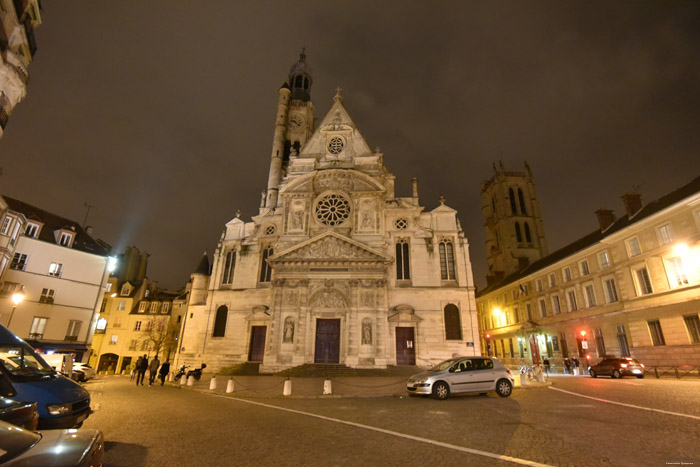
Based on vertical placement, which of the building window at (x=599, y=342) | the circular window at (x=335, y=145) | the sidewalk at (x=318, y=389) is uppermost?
the circular window at (x=335, y=145)

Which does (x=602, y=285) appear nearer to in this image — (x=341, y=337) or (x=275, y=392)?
(x=341, y=337)

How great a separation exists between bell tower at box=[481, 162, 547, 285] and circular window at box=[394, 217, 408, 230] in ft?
103

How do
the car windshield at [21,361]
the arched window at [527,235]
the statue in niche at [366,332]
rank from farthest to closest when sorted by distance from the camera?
the arched window at [527,235] → the statue in niche at [366,332] → the car windshield at [21,361]

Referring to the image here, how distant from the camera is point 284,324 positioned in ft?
76.7

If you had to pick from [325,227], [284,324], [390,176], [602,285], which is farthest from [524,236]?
[284,324]

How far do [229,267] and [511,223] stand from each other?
44528mm

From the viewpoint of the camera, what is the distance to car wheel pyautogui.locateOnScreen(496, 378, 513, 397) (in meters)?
11.4

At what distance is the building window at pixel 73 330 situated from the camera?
87.9 ft

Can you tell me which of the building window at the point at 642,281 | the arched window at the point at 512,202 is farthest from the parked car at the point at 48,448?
the arched window at the point at 512,202

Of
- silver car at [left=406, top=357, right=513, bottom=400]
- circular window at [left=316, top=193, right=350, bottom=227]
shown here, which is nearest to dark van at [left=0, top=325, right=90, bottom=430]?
silver car at [left=406, top=357, right=513, bottom=400]

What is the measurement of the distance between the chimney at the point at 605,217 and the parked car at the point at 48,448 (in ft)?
115

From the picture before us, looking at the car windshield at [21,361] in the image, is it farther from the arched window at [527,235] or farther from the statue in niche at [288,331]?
the arched window at [527,235]

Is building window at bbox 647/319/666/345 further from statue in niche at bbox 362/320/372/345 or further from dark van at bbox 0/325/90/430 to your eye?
dark van at bbox 0/325/90/430

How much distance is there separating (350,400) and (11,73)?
1624 cm
